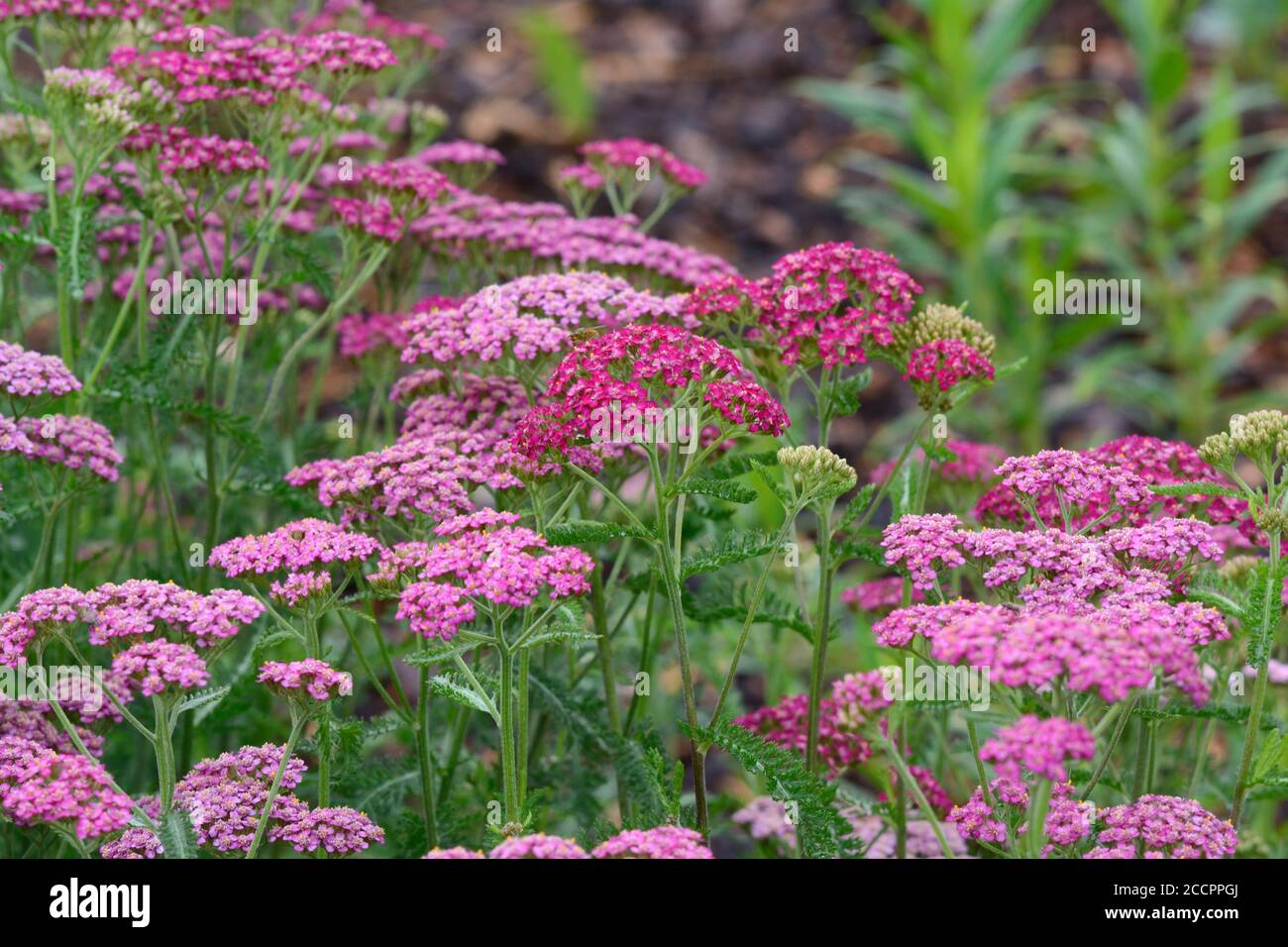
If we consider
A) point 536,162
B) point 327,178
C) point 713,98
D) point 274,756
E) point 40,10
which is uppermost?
point 713,98

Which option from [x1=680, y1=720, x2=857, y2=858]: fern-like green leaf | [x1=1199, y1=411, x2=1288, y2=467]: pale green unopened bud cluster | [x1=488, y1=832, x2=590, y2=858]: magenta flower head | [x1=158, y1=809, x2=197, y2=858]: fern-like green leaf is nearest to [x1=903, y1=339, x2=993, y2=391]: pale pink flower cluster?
[x1=1199, y1=411, x2=1288, y2=467]: pale green unopened bud cluster

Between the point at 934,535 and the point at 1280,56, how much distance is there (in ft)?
29.5

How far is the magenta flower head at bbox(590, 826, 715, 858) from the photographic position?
7.99 ft

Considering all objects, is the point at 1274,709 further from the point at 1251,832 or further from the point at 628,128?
the point at 628,128

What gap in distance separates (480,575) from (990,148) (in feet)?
20.1

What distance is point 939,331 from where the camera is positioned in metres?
3.51

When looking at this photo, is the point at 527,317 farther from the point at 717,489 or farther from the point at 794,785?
the point at 794,785

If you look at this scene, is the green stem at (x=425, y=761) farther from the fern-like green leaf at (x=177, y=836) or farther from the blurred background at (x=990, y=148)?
the blurred background at (x=990, y=148)

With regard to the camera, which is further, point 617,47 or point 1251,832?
point 617,47

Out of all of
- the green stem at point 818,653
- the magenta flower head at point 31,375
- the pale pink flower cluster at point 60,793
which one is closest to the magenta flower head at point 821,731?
the green stem at point 818,653

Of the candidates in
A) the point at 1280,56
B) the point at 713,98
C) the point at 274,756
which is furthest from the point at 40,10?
the point at 1280,56

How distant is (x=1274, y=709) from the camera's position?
4441mm

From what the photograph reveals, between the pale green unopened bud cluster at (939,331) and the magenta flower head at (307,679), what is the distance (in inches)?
57.2

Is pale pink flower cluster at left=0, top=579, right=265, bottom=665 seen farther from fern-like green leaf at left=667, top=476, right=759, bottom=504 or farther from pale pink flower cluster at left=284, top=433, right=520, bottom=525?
fern-like green leaf at left=667, top=476, right=759, bottom=504
